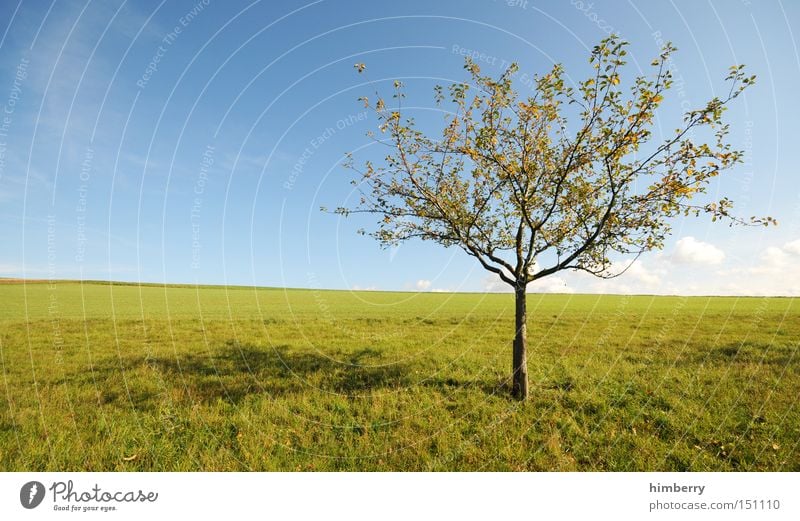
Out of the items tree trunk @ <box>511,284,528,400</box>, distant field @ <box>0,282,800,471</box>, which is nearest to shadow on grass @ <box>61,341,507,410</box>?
distant field @ <box>0,282,800,471</box>

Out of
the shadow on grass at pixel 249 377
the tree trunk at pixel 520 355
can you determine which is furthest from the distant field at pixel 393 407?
the tree trunk at pixel 520 355

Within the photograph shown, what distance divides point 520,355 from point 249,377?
31.4 ft

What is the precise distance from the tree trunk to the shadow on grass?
1.88ft

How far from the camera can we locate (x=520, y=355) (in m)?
11.2

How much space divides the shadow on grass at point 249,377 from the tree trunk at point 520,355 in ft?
1.88

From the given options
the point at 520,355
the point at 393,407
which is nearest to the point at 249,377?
the point at 393,407

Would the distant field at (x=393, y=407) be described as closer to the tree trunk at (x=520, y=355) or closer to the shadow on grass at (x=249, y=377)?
the shadow on grass at (x=249, y=377)

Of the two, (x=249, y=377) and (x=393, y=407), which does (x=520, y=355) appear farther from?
(x=249, y=377)

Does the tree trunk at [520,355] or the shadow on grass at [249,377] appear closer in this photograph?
the tree trunk at [520,355]

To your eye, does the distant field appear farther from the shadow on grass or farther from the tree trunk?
the tree trunk

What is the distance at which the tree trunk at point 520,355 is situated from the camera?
1095 cm

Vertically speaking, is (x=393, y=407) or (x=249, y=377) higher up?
(x=393, y=407)

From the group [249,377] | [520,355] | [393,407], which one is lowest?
[249,377]

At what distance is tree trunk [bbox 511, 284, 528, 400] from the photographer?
35.9 ft
